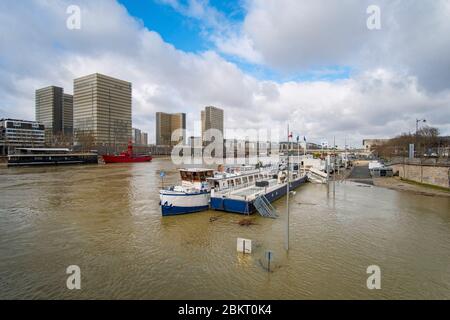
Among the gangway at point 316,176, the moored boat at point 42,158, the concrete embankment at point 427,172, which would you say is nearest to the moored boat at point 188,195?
the gangway at point 316,176

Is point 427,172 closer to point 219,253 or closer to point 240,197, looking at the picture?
point 240,197

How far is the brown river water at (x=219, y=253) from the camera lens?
460 inches

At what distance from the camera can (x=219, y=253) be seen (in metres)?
15.8

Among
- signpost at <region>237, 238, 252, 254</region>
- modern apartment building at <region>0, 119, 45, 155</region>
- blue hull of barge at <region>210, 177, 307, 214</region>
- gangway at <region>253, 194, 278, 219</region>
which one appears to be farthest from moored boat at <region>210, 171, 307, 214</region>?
modern apartment building at <region>0, 119, 45, 155</region>

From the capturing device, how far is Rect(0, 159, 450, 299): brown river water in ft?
38.3

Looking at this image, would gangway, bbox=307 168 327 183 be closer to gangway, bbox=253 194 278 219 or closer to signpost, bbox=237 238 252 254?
gangway, bbox=253 194 278 219

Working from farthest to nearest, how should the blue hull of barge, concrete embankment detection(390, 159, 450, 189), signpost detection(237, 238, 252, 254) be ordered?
1. concrete embankment detection(390, 159, 450, 189)
2. the blue hull of barge
3. signpost detection(237, 238, 252, 254)

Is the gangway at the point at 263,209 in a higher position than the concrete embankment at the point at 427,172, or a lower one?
lower

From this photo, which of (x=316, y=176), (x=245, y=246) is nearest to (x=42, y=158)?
(x=316, y=176)

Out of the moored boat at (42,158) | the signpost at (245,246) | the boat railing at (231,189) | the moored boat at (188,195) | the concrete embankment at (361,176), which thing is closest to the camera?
the signpost at (245,246)

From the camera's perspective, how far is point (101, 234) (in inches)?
777

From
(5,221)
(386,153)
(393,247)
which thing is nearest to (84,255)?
(5,221)

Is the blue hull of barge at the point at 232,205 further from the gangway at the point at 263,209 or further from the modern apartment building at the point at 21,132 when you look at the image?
the modern apartment building at the point at 21,132
